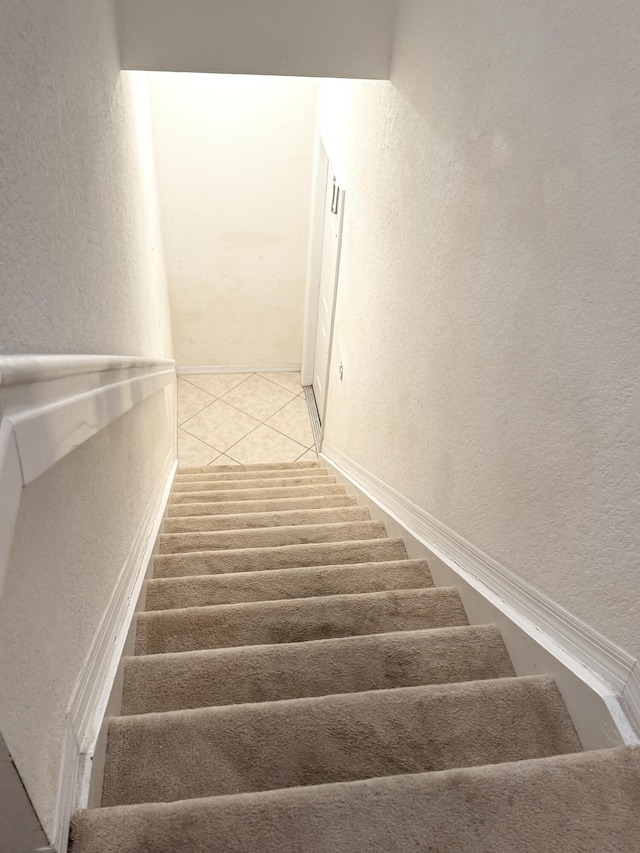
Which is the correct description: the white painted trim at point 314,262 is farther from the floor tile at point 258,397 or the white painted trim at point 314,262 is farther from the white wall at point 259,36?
the white wall at point 259,36

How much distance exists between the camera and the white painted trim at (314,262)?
16.8 ft

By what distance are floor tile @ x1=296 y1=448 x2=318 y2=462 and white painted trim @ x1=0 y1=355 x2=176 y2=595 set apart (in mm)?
4010

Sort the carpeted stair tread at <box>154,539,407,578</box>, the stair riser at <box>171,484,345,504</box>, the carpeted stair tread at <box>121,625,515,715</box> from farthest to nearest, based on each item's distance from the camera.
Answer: the stair riser at <box>171,484,345,504</box> → the carpeted stair tread at <box>154,539,407,578</box> → the carpeted stair tread at <box>121,625,515,715</box>

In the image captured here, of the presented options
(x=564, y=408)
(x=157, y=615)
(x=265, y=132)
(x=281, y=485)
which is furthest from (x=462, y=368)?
(x=265, y=132)

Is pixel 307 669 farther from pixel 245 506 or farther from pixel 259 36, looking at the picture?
pixel 259 36

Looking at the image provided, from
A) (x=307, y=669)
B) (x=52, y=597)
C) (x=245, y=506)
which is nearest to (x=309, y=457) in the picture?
(x=245, y=506)

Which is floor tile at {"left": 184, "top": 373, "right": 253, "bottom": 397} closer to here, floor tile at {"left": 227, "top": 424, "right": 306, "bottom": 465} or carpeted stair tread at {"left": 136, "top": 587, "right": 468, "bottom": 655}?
floor tile at {"left": 227, "top": 424, "right": 306, "bottom": 465}

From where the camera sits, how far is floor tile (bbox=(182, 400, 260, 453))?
556cm

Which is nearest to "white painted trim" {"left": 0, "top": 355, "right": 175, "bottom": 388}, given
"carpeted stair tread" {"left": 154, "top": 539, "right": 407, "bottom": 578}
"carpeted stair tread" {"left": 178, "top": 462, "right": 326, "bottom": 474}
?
"carpeted stair tread" {"left": 154, "top": 539, "right": 407, "bottom": 578}

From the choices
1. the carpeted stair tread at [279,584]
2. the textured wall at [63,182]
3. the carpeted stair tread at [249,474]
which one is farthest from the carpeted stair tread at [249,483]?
the carpeted stair tread at [279,584]

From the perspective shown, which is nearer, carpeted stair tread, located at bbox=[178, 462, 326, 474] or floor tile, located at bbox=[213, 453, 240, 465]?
carpeted stair tread, located at bbox=[178, 462, 326, 474]

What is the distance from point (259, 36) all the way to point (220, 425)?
3.60m

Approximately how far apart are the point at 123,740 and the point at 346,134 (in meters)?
3.59

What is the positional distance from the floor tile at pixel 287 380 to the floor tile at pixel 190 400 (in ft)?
2.26
